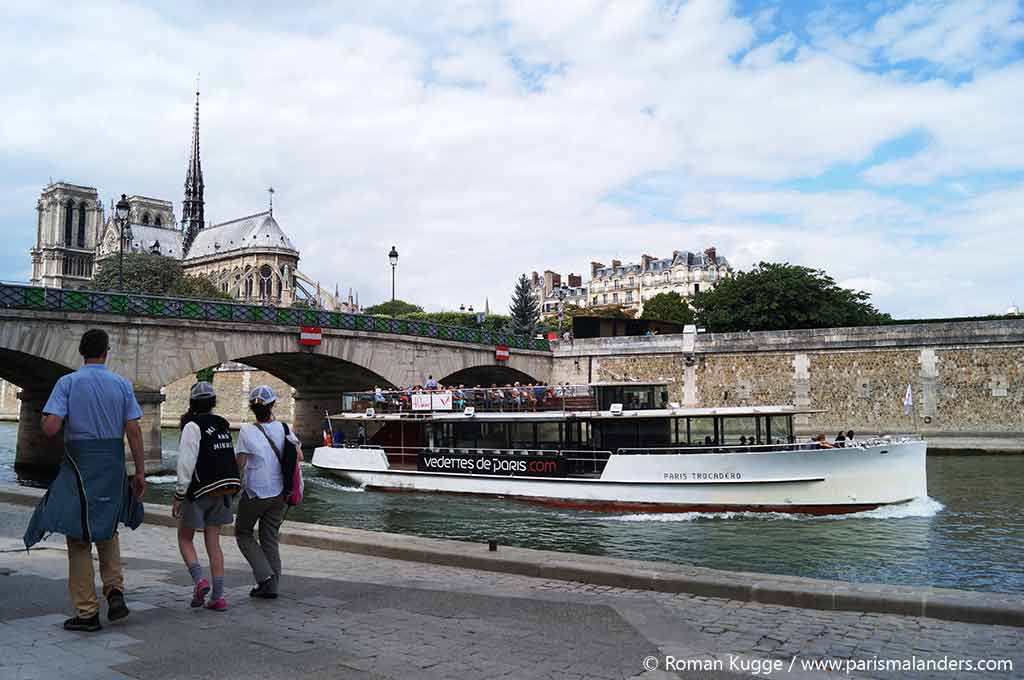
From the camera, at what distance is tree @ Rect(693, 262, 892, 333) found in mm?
51594

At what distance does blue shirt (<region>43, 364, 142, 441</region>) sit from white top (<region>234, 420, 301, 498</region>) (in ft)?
3.55

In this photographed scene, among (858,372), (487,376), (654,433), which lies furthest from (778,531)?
(487,376)

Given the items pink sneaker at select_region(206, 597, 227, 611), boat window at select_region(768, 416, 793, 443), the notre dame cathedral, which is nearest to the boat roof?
boat window at select_region(768, 416, 793, 443)

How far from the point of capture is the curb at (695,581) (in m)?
6.54

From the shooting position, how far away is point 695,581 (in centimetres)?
741

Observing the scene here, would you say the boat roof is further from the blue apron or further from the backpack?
the blue apron

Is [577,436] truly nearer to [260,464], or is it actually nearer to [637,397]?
[637,397]

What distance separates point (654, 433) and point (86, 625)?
59.4 ft

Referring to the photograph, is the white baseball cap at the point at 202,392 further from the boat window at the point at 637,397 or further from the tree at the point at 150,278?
the tree at the point at 150,278

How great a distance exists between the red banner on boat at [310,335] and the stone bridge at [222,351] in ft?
0.77

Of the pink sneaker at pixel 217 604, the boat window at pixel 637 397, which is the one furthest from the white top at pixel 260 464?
the boat window at pixel 637 397

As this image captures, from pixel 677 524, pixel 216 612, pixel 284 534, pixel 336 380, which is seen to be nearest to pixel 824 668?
pixel 216 612

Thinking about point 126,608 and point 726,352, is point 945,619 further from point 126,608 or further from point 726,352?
point 726,352

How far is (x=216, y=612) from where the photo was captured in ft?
21.4
